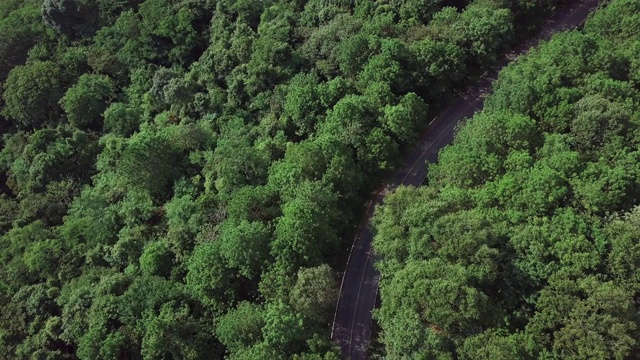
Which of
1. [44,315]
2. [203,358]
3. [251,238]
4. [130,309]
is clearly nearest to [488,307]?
[251,238]

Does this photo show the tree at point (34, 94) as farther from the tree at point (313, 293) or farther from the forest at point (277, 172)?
the tree at point (313, 293)

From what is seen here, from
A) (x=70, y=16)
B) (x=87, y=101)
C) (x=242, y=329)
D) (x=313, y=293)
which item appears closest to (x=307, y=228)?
(x=313, y=293)

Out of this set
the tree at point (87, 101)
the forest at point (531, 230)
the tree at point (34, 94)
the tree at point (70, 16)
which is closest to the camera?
the forest at point (531, 230)

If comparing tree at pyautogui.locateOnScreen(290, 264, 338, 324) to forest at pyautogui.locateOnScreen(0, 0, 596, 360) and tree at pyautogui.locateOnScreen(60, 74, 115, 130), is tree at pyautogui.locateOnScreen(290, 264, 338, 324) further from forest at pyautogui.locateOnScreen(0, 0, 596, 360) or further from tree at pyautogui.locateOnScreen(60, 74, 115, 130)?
tree at pyautogui.locateOnScreen(60, 74, 115, 130)

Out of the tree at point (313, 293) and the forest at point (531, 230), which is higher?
the tree at point (313, 293)

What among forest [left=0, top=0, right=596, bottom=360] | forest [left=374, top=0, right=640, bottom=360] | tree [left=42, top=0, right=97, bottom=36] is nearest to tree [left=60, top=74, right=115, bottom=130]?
forest [left=0, top=0, right=596, bottom=360]

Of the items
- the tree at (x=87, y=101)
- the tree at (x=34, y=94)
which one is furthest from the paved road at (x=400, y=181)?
the tree at (x=34, y=94)
